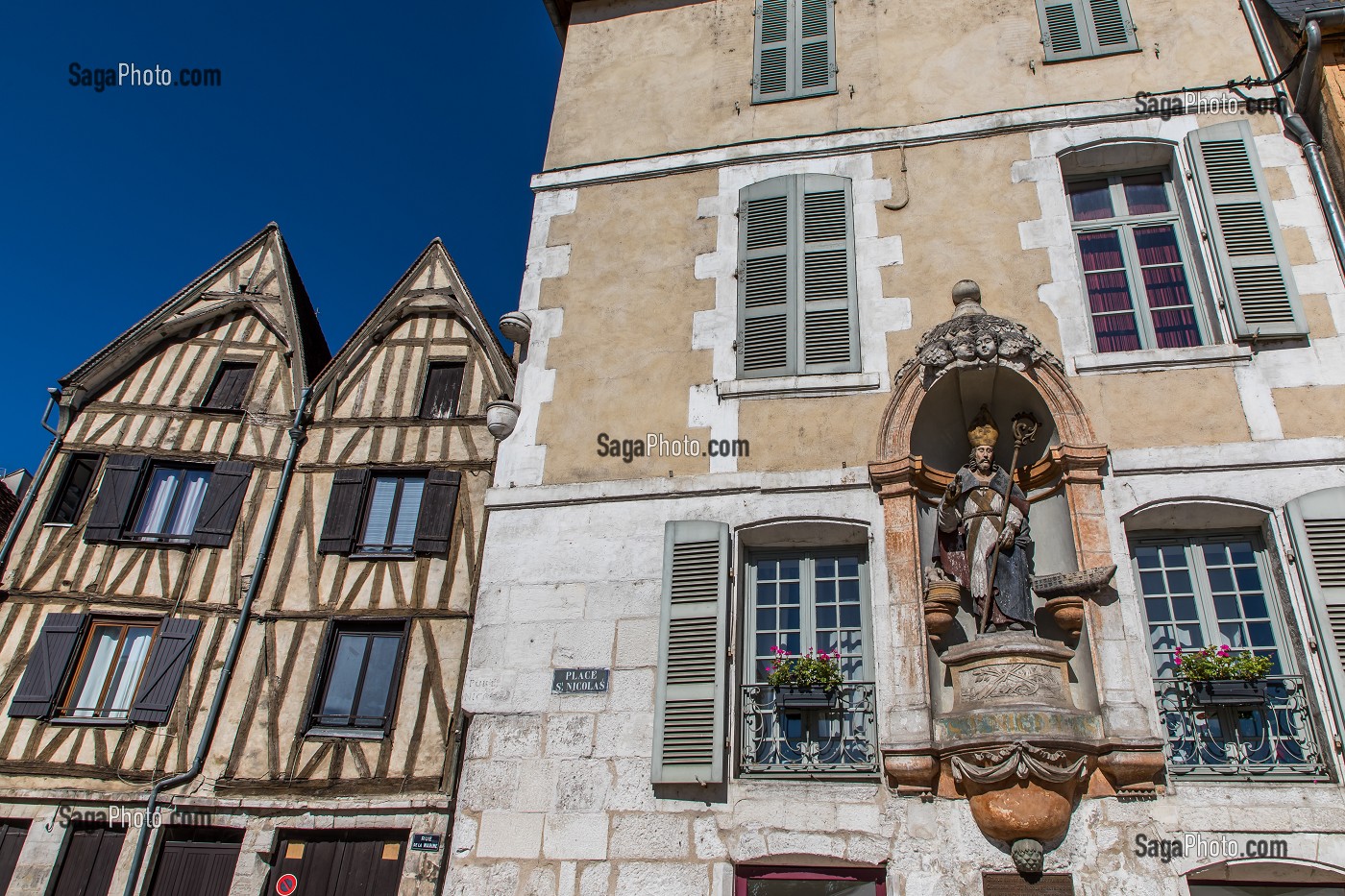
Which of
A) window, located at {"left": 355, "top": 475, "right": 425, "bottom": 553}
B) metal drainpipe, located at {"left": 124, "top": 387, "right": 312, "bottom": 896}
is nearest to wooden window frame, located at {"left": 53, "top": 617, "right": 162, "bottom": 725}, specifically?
metal drainpipe, located at {"left": 124, "top": 387, "right": 312, "bottom": 896}

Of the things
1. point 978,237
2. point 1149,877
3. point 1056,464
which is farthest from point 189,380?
point 1149,877

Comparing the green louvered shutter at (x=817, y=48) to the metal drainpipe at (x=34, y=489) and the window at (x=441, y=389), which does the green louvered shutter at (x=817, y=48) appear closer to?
the window at (x=441, y=389)

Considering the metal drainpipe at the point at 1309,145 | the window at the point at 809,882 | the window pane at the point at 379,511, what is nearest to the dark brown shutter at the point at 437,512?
the window pane at the point at 379,511

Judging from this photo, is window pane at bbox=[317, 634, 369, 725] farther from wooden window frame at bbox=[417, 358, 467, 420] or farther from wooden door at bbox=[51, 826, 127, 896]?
wooden window frame at bbox=[417, 358, 467, 420]

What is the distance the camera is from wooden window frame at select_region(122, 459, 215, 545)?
9289 millimetres

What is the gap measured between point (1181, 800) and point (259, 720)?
275 inches

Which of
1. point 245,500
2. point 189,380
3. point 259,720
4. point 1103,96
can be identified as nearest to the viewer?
point 1103,96

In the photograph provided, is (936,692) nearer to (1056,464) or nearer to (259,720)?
(1056,464)

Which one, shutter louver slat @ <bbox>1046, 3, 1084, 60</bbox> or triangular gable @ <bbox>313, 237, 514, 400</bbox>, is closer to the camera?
shutter louver slat @ <bbox>1046, 3, 1084, 60</bbox>

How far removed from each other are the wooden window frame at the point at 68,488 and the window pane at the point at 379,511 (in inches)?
113

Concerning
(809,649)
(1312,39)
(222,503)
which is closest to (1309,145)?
(1312,39)

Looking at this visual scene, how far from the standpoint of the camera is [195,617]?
8758 mm

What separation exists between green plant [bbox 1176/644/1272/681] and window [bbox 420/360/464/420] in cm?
707

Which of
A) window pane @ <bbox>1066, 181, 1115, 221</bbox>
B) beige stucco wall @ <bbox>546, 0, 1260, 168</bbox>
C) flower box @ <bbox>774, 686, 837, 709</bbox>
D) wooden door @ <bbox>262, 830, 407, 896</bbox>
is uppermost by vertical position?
beige stucco wall @ <bbox>546, 0, 1260, 168</bbox>
